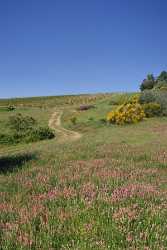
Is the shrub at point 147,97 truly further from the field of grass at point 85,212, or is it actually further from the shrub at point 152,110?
the field of grass at point 85,212

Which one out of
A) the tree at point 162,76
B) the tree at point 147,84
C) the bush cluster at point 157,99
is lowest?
the bush cluster at point 157,99

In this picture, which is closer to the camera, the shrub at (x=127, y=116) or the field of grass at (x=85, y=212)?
the field of grass at (x=85, y=212)

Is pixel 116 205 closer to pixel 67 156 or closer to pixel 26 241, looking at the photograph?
pixel 26 241

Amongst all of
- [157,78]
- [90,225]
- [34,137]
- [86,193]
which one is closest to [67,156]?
[86,193]

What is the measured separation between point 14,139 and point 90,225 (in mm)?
31646

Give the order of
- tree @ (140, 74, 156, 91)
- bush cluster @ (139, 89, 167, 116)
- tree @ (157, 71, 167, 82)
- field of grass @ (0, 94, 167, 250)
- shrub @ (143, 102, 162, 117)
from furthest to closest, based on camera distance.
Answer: tree @ (140, 74, 156, 91) → tree @ (157, 71, 167, 82) → bush cluster @ (139, 89, 167, 116) → shrub @ (143, 102, 162, 117) → field of grass @ (0, 94, 167, 250)

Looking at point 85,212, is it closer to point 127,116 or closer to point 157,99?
point 127,116

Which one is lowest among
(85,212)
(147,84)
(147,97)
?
(85,212)

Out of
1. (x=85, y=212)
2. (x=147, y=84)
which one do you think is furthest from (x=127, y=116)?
(x=147, y=84)

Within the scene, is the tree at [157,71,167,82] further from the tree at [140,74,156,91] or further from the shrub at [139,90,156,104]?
the shrub at [139,90,156,104]

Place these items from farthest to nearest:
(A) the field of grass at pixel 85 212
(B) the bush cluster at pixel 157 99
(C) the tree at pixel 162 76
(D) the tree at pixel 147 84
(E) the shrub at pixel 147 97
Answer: (D) the tree at pixel 147 84, (C) the tree at pixel 162 76, (E) the shrub at pixel 147 97, (B) the bush cluster at pixel 157 99, (A) the field of grass at pixel 85 212

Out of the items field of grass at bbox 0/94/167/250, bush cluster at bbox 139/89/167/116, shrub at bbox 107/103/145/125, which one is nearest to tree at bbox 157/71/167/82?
bush cluster at bbox 139/89/167/116

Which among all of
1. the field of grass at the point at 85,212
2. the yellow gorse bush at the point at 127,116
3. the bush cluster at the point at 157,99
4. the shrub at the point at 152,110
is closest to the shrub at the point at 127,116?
the yellow gorse bush at the point at 127,116

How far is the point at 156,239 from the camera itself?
18.3ft
